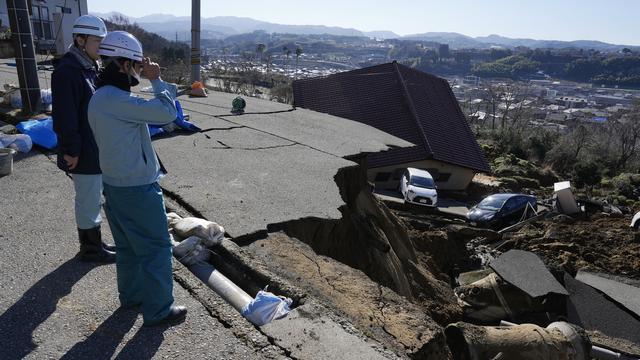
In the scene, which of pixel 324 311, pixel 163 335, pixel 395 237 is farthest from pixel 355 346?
pixel 395 237

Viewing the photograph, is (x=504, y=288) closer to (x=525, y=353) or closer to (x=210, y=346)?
(x=525, y=353)

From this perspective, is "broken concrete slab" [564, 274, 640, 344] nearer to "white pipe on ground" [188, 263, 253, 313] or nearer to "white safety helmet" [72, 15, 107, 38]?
"white pipe on ground" [188, 263, 253, 313]

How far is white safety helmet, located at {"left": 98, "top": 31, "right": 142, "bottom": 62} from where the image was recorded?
285 cm

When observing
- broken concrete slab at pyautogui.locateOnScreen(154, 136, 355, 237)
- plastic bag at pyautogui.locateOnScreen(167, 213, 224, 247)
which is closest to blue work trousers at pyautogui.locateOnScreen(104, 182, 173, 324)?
plastic bag at pyautogui.locateOnScreen(167, 213, 224, 247)

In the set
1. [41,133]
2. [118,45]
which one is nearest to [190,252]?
[118,45]

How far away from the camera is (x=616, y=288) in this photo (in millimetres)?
10891

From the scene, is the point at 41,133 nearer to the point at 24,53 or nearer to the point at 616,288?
the point at 24,53

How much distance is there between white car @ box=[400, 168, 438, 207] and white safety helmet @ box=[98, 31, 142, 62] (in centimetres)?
1718

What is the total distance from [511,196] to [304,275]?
16.2m

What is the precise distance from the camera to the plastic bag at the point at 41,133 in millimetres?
6703

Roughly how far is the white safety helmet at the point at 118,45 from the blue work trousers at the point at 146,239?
850 millimetres

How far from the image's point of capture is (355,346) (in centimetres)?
314

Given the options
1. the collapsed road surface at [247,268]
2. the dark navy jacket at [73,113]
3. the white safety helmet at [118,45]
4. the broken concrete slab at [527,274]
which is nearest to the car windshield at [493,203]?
the broken concrete slab at [527,274]

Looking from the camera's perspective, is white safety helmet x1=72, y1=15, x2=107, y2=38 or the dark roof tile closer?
white safety helmet x1=72, y1=15, x2=107, y2=38
